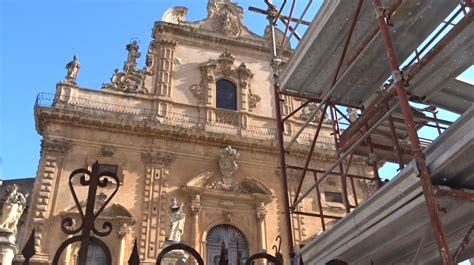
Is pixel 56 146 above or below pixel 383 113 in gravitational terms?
above

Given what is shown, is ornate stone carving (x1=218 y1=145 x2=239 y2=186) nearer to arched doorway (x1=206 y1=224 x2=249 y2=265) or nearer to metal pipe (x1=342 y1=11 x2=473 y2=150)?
arched doorway (x1=206 y1=224 x2=249 y2=265)

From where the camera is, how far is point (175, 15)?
20.1 m

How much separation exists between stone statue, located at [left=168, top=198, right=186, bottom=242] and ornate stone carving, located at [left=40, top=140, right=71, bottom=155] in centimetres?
393

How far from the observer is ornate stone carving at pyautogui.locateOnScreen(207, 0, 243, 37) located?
20406mm

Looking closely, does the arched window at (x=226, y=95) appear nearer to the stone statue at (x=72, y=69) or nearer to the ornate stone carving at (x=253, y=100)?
the ornate stone carving at (x=253, y=100)

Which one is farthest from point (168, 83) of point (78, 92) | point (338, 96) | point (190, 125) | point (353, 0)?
point (353, 0)

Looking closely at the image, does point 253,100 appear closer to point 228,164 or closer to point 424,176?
point 228,164

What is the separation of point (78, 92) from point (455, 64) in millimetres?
13589

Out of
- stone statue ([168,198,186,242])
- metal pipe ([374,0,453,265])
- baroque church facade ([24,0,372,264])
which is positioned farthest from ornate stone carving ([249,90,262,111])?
metal pipe ([374,0,453,265])

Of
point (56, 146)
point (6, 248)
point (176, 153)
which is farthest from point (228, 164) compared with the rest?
point (6, 248)

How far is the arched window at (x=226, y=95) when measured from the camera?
1828cm

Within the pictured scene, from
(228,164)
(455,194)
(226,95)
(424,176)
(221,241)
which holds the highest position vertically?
(226,95)

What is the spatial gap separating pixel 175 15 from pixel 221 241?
991cm

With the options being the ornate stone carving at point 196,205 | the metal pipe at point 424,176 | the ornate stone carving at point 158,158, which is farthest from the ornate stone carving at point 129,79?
the metal pipe at point 424,176
